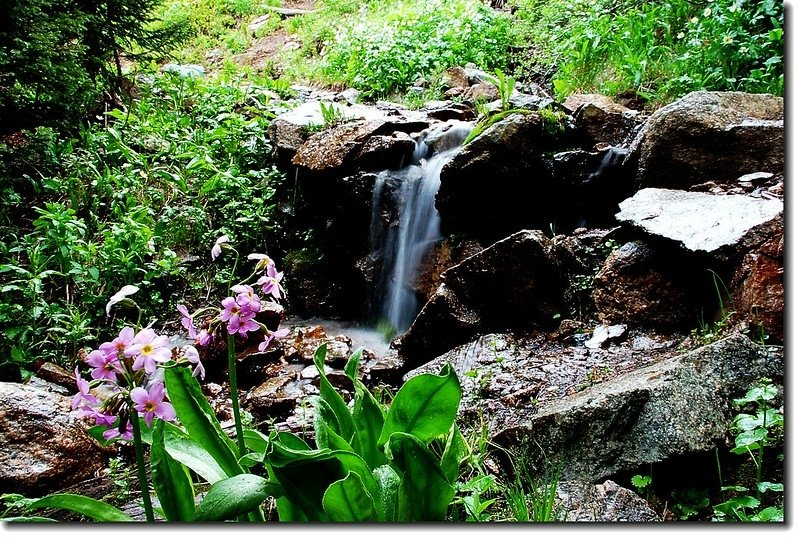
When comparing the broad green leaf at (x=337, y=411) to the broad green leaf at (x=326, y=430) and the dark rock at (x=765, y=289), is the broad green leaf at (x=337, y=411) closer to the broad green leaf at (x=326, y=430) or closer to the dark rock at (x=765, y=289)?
the broad green leaf at (x=326, y=430)

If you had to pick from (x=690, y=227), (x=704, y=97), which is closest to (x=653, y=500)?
(x=690, y=227)

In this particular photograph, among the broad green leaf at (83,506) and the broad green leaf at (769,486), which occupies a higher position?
the broad green leaf at (83,506)

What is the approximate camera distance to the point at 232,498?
84 cm

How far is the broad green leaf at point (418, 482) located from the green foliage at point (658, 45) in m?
1.42

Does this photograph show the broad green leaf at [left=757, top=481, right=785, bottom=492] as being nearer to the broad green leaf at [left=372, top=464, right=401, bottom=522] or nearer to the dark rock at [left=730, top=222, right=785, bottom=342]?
the dark rock at [left=730, top=222, right=785, bottom=342]

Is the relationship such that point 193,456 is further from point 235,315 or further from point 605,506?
point 605,506

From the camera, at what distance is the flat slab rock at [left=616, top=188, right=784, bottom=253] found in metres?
1.43

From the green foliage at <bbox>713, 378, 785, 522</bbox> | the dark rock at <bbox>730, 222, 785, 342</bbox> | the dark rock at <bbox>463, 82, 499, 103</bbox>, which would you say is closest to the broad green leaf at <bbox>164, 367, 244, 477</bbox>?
the green foliage at <bbox>713, 378, 785, 522</bbox>

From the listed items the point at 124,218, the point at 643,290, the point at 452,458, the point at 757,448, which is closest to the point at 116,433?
the point at 452,458

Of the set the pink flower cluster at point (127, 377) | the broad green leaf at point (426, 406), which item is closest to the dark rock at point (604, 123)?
the broad green leaf at point (426, 406)

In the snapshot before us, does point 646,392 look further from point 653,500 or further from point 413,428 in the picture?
point 413,428

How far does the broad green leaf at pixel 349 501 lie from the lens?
2.85ft

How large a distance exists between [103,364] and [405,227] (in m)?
1.80

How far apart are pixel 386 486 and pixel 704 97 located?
1692 mm
